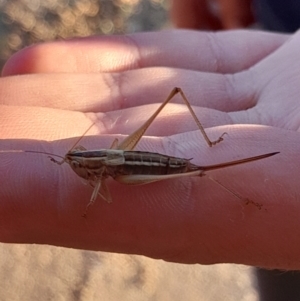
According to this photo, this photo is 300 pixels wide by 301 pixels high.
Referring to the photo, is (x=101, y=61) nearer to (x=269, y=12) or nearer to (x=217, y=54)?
(x=217, y=54)

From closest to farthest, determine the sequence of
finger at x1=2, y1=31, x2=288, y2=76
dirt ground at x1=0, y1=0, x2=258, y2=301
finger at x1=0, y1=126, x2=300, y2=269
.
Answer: finger at x1=0, y1=126, x2=300, y2=269
dirt ground at x1=0, y1=0, x2=258, y2=301
finger at x1=2, y1=31, x2=288, y2=76

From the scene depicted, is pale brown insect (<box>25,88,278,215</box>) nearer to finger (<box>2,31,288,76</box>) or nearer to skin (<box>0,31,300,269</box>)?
skin (<box>0,31,300,269</box>)

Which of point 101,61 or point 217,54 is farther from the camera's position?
point 217,54

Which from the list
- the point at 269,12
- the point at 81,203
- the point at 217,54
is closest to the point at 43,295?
the point at 81,203

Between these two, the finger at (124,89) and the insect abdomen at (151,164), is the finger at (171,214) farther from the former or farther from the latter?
the finger at (124,89)

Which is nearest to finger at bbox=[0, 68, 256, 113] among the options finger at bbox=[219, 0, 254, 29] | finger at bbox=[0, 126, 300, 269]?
finger at bbox=[0, 126, 300, 269]

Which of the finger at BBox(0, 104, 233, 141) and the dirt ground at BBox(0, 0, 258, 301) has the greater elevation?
the finger at BBox(0, 104, 233, 141)

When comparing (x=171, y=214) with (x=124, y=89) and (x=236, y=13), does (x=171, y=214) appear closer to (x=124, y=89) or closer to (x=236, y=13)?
(x=124, y=89)
